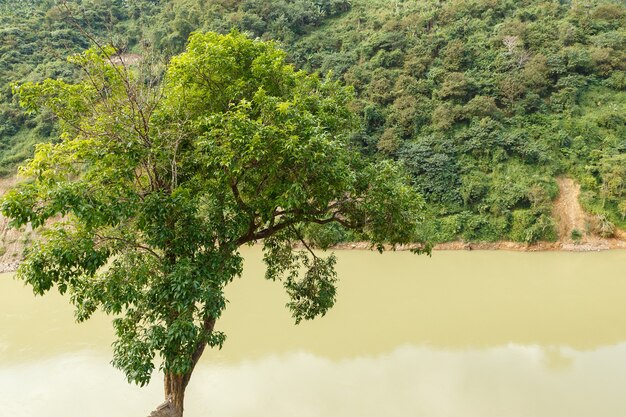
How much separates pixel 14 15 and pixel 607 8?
3029 centimetres

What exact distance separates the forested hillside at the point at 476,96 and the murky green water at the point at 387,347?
4.37 m

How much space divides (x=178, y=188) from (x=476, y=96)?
48.9 feet

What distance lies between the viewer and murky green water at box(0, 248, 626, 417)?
5012 millimetres

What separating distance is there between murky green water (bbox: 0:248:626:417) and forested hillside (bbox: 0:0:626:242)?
14.3 feet

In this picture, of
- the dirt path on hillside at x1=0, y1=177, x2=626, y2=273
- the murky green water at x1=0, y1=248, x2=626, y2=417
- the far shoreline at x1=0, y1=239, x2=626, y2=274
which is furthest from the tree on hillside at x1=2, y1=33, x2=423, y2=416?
the dirt path on hillside at x1=0, y1=177, x2=626, y2=273

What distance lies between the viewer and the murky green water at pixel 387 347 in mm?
5012

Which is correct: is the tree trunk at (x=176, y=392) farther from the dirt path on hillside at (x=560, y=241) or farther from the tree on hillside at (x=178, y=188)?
the dirt path on hillside at (x=560, y=241)

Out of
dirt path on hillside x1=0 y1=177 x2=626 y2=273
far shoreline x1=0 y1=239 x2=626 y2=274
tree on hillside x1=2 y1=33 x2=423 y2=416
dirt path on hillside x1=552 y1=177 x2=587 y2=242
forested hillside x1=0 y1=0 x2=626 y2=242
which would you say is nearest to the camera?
tree on hillside x1=2 y1=33 x2=423 y2=416

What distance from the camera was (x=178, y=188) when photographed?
3.08 m

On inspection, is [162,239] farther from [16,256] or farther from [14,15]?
[14,15]

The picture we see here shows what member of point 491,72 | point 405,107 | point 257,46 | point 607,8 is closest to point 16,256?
point 257,46

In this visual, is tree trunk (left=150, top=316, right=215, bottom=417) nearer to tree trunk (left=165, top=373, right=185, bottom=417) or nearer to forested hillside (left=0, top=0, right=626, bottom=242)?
tree trunk (left=165, top=373, right=185, bottom=417)

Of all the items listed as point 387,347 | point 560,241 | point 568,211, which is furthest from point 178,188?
point 568,211

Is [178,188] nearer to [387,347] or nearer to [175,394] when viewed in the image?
[175,394]
